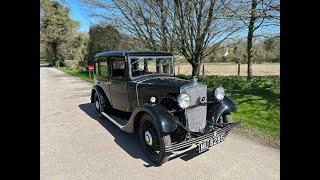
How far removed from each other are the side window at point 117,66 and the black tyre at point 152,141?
5.06 feet

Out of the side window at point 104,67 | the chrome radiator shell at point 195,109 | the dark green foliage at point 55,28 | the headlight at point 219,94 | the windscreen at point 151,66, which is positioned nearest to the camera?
the chrome radiator shell at point 195,109

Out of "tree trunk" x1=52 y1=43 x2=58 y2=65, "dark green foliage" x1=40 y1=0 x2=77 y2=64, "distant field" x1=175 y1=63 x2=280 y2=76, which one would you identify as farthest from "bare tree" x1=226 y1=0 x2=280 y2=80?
"tree trunk" x1=52 y1=43 x2=58 y2=65

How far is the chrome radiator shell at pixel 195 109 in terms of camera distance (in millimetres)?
4453

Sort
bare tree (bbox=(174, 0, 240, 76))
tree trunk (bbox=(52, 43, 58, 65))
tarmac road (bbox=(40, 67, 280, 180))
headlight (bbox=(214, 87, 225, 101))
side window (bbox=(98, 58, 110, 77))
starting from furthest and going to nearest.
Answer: tree trunk (bbox=(52, 43, 58, 65)), bare tree (bbox=(174, 0, 240, 76)), side window (bbox=(98, 58, 110, 77)), headlight (bbox=(214, 87, 225, 101)), tarmac road (bbox=(40, 67, 280, 180))

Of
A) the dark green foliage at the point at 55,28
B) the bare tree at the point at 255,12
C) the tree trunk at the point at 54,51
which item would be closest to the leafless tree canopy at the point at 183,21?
the bare tree at the point at 255,12

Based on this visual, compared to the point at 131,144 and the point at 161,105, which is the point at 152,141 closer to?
the point at 161,105

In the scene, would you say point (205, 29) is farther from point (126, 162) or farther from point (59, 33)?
point (59, 33)

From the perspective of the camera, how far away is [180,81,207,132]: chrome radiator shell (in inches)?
175

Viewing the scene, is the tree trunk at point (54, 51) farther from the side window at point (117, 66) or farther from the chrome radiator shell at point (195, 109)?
the chrome radiator shell at point (195, 109)

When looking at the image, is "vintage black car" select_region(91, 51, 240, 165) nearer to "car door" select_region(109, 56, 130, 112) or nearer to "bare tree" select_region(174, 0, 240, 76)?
"car door" select_region(109, 56, 130, 112)
